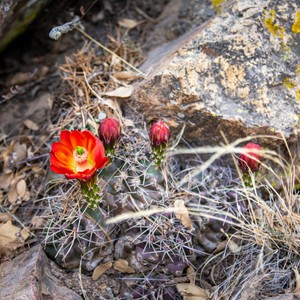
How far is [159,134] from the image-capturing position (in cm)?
216

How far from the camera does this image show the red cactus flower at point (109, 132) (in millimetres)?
2160

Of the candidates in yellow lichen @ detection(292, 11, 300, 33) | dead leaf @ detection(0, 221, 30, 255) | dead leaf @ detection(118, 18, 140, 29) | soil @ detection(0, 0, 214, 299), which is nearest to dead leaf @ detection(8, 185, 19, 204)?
soil @ detection(0, 0, 214, 299)

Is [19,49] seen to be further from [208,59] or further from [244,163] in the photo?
[244,163]

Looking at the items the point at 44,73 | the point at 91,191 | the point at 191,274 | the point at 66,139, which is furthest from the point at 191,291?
the point at 44,73

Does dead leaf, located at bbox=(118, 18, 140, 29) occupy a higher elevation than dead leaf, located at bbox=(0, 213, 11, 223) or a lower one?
higher

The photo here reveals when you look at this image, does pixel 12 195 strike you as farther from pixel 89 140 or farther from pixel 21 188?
pixel 89 140

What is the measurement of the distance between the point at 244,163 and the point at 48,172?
37.1 inches

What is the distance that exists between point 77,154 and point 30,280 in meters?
0.53

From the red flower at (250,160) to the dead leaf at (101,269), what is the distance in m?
0.71

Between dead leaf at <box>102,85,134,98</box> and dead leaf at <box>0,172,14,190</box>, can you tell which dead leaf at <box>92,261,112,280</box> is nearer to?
dead leaf at <box>0,172,14,190</box>

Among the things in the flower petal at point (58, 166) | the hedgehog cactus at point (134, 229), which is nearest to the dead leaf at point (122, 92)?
the hedgehog cactus at point (134, 229)

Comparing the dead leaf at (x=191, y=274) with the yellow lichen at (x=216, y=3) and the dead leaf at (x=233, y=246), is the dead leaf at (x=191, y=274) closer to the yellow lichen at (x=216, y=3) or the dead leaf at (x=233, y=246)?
the dead leaf at (x=233, y=246)

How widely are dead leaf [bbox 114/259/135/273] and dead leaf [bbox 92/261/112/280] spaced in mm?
32

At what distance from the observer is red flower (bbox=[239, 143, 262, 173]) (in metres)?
2.14
